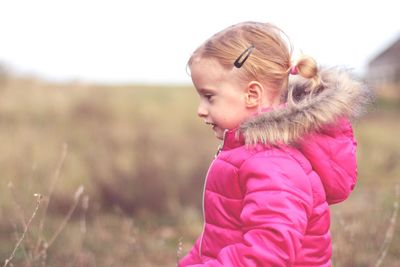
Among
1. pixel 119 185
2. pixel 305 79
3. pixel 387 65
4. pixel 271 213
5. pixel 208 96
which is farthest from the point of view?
pixel 387 65

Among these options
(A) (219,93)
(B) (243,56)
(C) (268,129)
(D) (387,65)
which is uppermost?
(B) (243,56)

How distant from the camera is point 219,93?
2297 mm

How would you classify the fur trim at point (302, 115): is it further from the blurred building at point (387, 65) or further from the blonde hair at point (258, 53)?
the blurred building at point (387, 65)

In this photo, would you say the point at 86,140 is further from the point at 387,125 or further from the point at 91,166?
the point at 387,125

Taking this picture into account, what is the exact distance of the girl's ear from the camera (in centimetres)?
229

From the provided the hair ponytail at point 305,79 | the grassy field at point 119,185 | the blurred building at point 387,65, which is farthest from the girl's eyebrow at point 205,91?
the blurred building at point 387,65

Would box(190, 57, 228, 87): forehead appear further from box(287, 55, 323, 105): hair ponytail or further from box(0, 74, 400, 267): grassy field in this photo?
box(0, 74, 400, 267): grassy field

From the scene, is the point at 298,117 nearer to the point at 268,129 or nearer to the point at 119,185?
the point at 268,129

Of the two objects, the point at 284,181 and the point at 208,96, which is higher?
the point at 208,96

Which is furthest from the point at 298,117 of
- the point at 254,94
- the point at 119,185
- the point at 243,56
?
the point at 119,185

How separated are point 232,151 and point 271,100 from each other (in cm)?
24

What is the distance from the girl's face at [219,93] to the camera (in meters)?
2.28

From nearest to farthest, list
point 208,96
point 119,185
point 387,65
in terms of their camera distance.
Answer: point 208,96 < point 119,185 < point 387,65

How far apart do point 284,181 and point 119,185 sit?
612 cm
